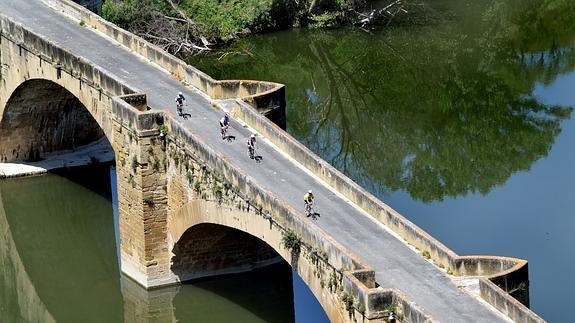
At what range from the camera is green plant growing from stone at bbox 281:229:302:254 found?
96.4 ft

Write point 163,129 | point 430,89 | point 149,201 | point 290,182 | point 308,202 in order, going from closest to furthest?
point 308,202 < point 290,182 < point 163,129 < point 149,201 < point 430,89

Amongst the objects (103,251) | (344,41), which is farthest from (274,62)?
(103,251)

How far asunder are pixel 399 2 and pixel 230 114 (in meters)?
29.8

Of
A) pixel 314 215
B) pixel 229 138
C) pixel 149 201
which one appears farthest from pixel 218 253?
pixel 314 215

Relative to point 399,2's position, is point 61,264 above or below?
below

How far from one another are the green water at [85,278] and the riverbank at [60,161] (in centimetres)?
29

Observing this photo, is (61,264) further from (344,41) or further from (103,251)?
(344,41)

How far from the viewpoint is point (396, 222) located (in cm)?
2975

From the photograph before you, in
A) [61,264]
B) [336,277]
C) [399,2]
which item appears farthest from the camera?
[399,2]

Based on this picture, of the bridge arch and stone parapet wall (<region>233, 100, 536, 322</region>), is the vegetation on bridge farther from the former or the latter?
the bridge arch

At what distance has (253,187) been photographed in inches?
1228

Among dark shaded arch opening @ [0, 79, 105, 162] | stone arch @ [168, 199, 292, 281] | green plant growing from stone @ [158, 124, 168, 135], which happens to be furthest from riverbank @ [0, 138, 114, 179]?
green plant growing from stone @ [158, 124, 168, 135]

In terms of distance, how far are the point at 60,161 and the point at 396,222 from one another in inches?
742

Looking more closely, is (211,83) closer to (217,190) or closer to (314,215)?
(217,190)
